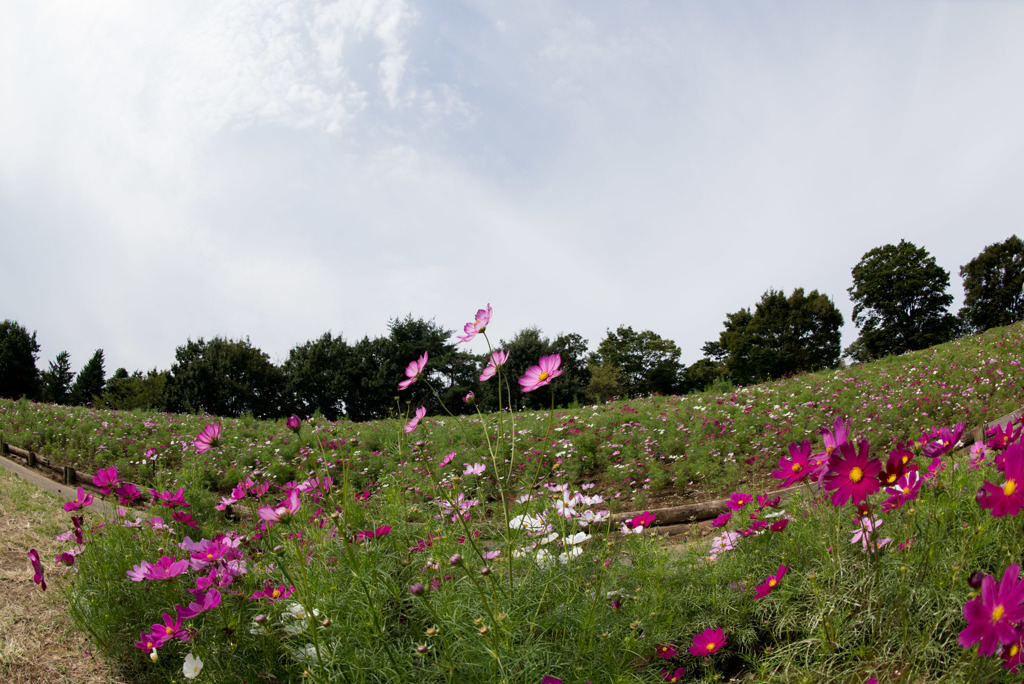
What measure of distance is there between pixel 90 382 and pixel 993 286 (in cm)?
4087

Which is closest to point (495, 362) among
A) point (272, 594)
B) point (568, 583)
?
point (568, 583)

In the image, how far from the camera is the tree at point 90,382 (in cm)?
2547

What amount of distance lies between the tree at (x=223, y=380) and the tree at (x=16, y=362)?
18.1ft

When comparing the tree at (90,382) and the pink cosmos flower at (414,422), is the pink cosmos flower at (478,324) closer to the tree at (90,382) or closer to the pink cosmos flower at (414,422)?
the pink cosmos flower at (414,422)

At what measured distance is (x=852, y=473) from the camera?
1.00 meters

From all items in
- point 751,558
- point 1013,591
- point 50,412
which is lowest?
point 751,558

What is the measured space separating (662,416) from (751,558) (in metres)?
5.01

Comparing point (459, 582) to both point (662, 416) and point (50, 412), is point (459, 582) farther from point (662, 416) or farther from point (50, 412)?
point (50, 412)

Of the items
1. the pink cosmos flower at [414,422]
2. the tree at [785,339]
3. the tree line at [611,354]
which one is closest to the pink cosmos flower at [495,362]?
the pink cosmos flower at [414,422]

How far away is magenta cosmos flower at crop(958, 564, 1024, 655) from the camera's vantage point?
90 cm

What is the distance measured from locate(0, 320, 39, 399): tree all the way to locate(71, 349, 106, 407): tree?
4.81ft

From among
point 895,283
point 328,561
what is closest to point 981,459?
point 328,561

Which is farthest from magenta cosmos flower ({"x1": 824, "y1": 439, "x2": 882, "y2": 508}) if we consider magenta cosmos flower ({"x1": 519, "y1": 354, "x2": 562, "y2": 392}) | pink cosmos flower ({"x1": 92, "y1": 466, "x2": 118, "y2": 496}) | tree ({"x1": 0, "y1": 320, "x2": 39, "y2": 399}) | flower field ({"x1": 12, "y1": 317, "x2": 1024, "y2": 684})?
tree ({"x1": 0, "y1": 320, "x2": 39, "y2": 399})

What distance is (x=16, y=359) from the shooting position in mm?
23891
